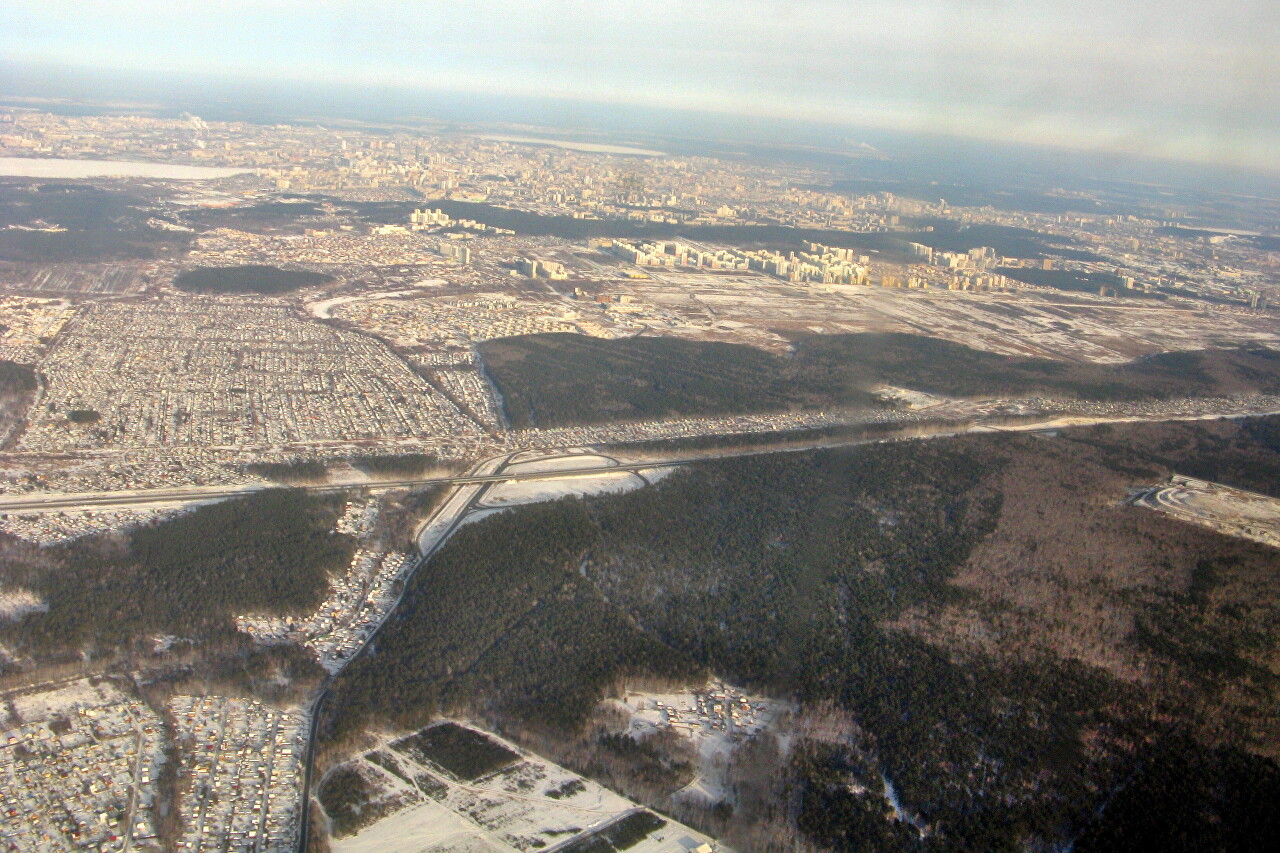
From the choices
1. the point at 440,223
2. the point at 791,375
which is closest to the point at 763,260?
the point at 440,223

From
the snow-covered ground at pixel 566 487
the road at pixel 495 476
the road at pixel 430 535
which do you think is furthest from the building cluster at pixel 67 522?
the snow-covered ground at pixel 566 487

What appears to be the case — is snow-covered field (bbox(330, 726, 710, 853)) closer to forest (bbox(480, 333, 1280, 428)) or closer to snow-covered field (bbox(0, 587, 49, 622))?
snow-covered field (bbox(0, 587, 49, 622))

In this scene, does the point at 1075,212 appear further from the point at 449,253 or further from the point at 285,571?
the point at 285,571

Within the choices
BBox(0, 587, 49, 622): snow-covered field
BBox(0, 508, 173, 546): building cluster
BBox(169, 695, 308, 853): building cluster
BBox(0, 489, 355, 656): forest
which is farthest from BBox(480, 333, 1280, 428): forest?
BBox(169, 695, 308, 853): building cluster

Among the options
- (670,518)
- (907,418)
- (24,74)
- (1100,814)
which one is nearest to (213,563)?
(670,518)

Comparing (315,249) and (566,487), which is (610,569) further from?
(315,249)
